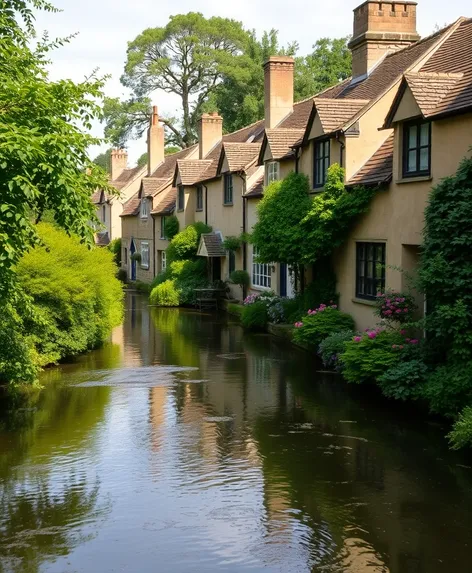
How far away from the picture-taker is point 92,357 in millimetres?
22484

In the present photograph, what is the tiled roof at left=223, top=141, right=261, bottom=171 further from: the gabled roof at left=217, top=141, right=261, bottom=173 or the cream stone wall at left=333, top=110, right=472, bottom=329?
the cream stone wall at left=333, top=110, right=472, bottom=329

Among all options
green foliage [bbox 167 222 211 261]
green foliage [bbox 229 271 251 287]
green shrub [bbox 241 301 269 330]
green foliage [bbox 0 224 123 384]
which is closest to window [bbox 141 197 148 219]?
green foliage [bbox 167 222 211 261]

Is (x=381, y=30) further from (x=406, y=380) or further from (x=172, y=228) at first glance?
(x=172, y=228)

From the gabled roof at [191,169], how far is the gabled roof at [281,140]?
41.6ft

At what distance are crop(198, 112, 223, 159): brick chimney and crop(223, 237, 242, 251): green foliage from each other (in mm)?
11693

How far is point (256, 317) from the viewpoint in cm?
2755

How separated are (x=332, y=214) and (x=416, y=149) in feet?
13.4

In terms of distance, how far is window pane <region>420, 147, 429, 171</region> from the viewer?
1705 centimetres

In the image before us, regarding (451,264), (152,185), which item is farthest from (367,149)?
(152,185)

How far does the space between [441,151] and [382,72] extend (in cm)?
1013

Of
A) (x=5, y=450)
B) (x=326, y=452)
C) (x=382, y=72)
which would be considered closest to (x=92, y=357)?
(x=5, y=450)

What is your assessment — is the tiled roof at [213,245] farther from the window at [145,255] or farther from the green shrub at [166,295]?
the window at [145,255]

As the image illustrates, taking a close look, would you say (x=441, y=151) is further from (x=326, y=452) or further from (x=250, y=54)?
(x=250, y=54)

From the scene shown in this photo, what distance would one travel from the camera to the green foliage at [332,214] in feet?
67.2
